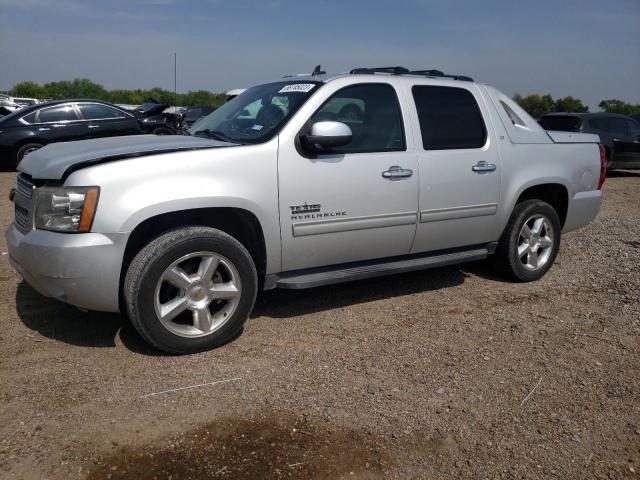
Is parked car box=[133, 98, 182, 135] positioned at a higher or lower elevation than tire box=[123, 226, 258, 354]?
higher

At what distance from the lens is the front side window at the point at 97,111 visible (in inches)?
464

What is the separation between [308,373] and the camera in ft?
11.2

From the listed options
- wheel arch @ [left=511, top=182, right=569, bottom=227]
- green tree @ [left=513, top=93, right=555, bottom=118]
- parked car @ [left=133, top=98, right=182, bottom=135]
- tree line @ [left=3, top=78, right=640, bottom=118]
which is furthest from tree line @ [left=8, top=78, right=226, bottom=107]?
wheel arch @ [left=511, top=182, right=569, bottom=227]

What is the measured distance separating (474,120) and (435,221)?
992 mm

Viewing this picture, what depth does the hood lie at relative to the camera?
131 inches

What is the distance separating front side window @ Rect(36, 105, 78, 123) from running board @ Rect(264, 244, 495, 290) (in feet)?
31.0

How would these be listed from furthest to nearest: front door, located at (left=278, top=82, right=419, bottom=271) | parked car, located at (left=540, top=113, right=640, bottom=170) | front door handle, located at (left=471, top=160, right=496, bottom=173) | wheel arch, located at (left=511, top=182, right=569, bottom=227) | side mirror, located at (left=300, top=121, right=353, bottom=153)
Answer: parked car, located at (left=540, top=113, right=640, bottom=170), wheel arch, located at (left=511, top=182, right=569, bottom=227), front door handle, located at (left=471, top=160, right=496, bottom=173), front door, located at (left=278, top=82, right=419, bottom=271), side mirror, located at (left=300, top=121, right=353, bottom=153)

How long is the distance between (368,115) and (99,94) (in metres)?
65.3

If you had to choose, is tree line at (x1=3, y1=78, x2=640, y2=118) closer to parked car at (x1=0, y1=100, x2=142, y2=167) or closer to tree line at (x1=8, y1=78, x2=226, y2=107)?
tree line at (x1=8, y1=78, x2=226, y2=107)

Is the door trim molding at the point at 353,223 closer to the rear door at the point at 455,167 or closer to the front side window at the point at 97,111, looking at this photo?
the rear door at the point at 455,167

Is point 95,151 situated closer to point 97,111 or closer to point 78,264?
point 78,264

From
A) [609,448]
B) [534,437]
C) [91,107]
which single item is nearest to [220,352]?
[534,437]

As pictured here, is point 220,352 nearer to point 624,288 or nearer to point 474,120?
point 474,120

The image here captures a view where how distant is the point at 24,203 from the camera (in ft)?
12.0
